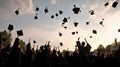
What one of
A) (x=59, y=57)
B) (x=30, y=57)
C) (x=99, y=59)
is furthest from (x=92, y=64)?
(x=30, y=57)

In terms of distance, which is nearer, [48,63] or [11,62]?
[11,62]

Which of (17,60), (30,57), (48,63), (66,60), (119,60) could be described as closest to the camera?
(17,60)

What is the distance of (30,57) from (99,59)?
15.1 ft

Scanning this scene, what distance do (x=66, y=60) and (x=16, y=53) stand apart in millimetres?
4223

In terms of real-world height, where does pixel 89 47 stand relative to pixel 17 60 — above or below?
A: above

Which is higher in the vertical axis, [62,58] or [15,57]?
[62,58]

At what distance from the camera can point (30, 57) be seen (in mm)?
5648

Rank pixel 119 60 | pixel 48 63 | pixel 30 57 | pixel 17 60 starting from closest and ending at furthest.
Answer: pixel 17 60 < pixel 30 57 < pixel 48 63 < pixel 119 60

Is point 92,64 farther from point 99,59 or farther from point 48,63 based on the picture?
point 48,63

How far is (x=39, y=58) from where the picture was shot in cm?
797

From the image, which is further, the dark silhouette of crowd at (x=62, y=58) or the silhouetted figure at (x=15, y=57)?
the dark silhouette of crowd at (x=62, y=58)

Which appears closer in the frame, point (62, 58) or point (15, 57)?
point (15, 57)

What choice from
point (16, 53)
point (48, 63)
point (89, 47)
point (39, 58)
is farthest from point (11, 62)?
point (89, 47)

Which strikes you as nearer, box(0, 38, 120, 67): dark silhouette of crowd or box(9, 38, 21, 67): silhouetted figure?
box(9, 38, 21, 67): silhouetted figure
